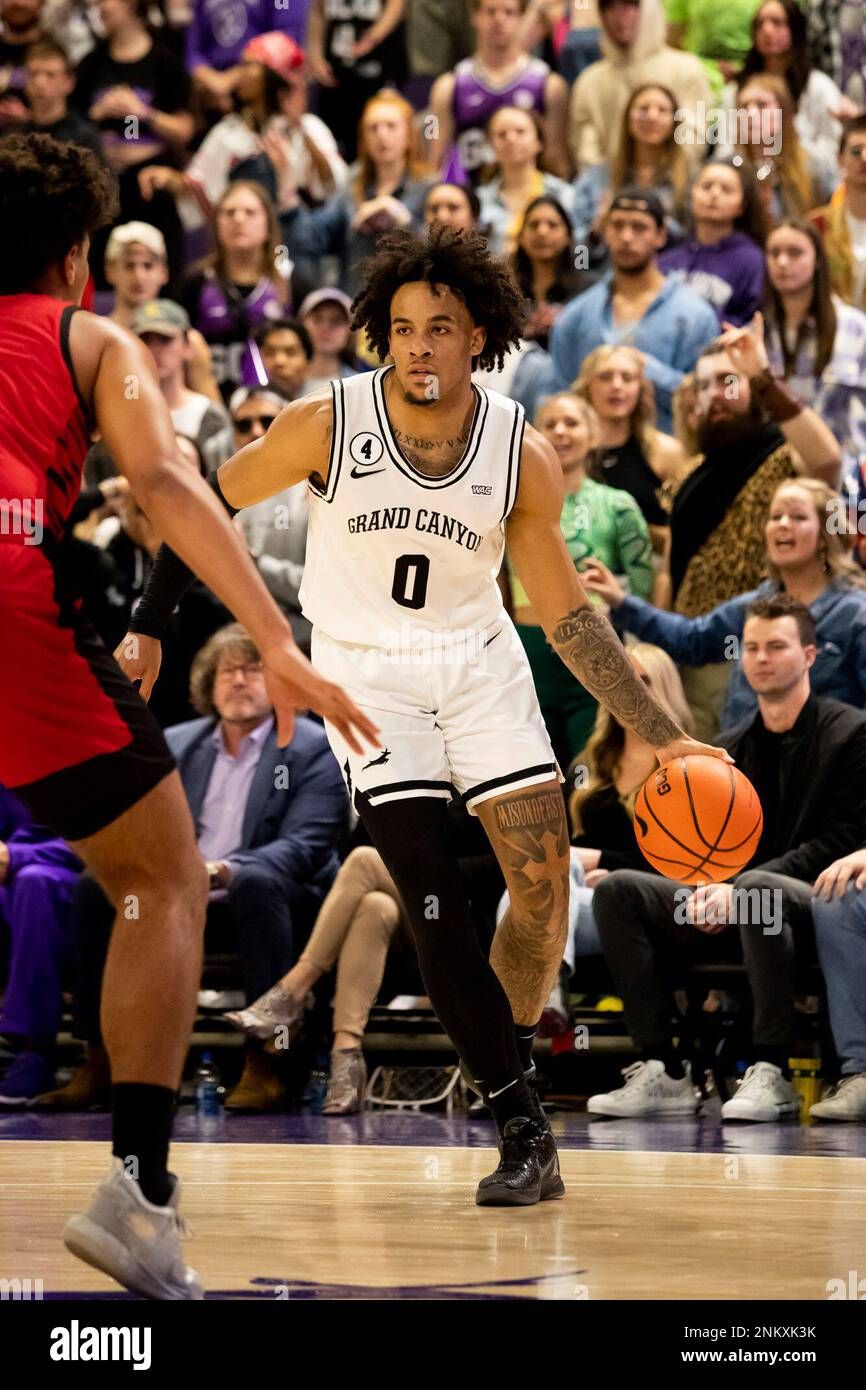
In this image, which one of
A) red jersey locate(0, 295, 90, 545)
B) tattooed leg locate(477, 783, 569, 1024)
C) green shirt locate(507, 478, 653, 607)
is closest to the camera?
red jersey locate(0, 295, 90, 545)

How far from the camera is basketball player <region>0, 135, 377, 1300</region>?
3064mm

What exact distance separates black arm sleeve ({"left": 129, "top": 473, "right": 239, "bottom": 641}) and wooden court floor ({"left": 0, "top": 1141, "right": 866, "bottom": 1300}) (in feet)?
4.21

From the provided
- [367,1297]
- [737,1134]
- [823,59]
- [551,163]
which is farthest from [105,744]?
[823,59]

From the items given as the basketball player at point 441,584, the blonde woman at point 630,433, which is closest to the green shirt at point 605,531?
the blonde woman at point 630,433

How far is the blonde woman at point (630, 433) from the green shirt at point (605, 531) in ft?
1.24

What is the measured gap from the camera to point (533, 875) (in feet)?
14.8

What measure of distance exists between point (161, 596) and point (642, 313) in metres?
4.78

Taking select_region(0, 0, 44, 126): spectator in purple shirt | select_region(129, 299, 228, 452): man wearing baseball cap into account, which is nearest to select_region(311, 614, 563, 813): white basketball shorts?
select_region(129, 299, 228, 452): man wearing baseball cap

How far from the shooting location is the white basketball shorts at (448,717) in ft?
14.7

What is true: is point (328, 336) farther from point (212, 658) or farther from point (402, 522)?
point (402, 522)

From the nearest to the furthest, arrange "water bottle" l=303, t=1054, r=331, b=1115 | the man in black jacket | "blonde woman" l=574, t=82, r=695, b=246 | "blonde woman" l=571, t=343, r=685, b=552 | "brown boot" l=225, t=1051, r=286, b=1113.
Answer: the man in black jacket
"brown boot" l=225, t=1051, r=286, b=1113
"water bottle" l=303, t=1054, r=331, b=1115
"blonde woman" l=571, t=343, r=685, b=552
"blonde woman" l=574, t=82, r=695, b=246

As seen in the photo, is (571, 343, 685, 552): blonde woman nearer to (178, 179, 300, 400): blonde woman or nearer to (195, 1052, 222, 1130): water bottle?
(178, 179, 300, 400): blonde woman

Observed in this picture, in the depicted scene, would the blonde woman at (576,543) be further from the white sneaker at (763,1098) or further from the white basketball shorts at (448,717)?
the white basketball shorts at (448,717)

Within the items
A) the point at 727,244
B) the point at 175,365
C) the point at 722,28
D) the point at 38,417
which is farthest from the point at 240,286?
the point at 38,417
